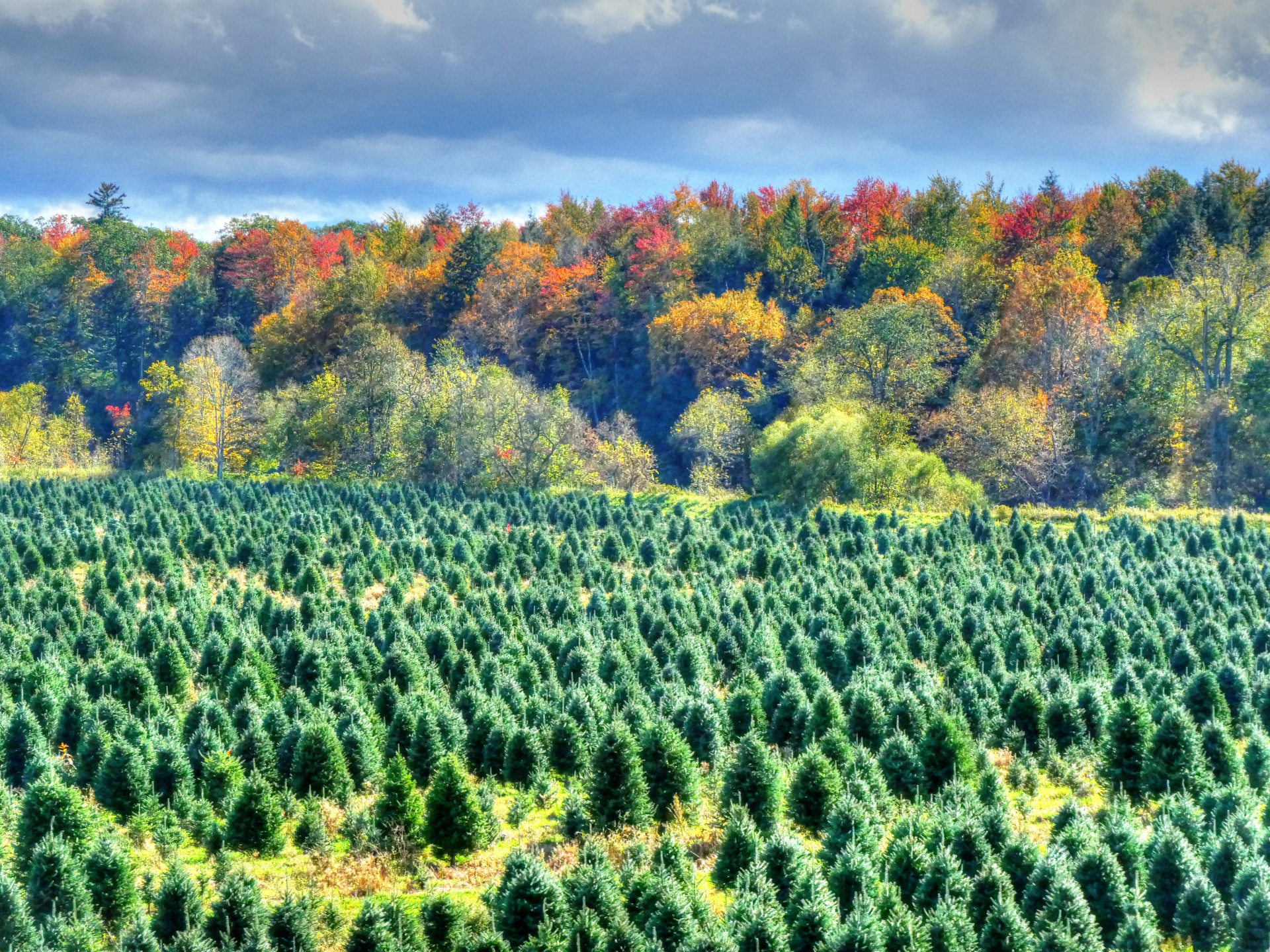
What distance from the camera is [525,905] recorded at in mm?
13922

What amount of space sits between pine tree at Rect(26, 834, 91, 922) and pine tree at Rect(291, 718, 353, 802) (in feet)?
16.0

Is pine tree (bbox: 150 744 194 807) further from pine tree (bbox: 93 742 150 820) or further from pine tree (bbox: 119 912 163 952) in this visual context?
pine tree (bbox: 119 912 163 952)

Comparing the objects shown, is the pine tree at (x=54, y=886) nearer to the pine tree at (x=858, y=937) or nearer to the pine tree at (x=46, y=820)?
the pine tree at (x=46, y=820)

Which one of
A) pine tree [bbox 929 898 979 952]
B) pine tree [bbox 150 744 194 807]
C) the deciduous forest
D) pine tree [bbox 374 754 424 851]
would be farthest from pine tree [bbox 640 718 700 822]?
the deciduous forest

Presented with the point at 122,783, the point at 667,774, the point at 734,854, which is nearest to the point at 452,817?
the point at 667,774

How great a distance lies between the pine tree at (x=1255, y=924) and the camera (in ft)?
42.5

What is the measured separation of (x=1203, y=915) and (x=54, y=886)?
14717mm

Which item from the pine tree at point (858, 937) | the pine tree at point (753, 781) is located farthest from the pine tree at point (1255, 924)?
the pine tree at point (753, 781)

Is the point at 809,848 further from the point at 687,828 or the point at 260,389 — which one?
the point at 260,389

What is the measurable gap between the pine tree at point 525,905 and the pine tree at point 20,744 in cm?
1108

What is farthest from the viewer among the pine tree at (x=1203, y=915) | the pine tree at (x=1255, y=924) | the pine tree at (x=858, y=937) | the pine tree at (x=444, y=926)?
the pine tree at (x=1203, y=915)

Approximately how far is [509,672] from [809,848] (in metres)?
9.80

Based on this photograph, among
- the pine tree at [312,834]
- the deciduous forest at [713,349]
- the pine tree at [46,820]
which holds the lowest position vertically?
the pine tree at [312,834]

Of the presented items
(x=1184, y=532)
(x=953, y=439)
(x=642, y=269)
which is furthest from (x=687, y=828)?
(x=642, y=269)
